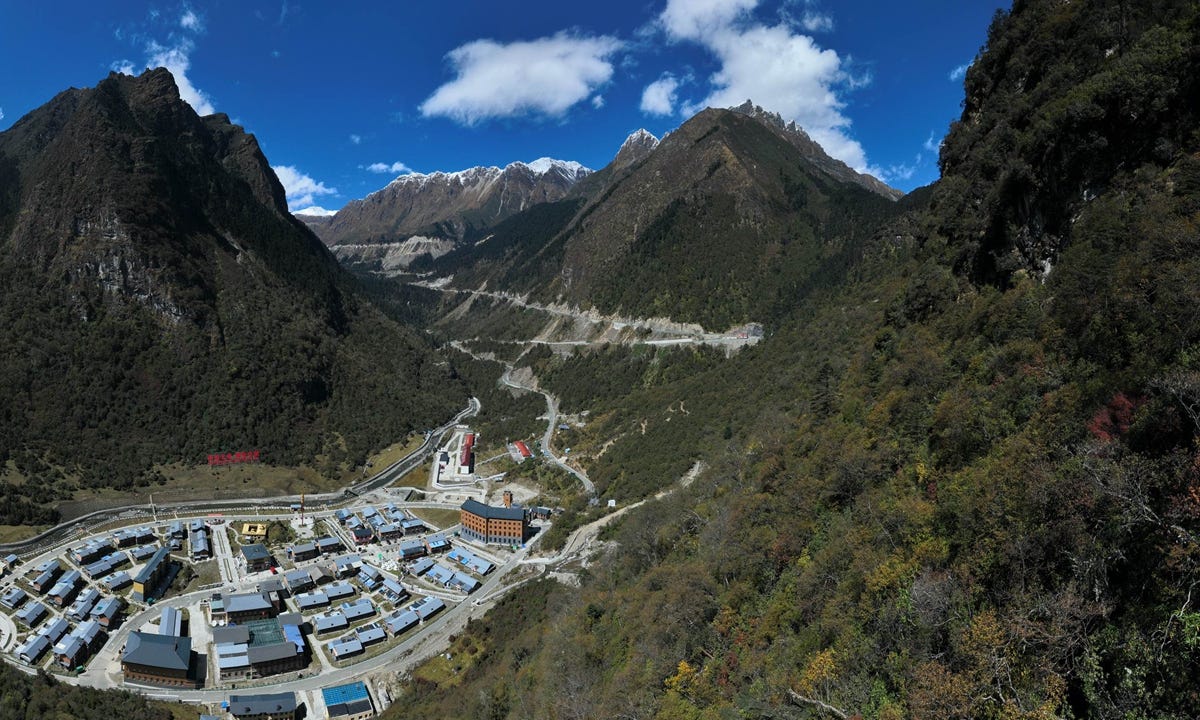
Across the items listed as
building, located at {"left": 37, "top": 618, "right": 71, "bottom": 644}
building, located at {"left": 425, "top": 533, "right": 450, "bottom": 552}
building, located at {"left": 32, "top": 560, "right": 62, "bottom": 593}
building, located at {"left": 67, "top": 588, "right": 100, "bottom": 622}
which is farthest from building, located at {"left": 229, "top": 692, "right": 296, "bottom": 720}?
building, located at {"left": 32, "top": 560, "right": 62, "bottom": 593}

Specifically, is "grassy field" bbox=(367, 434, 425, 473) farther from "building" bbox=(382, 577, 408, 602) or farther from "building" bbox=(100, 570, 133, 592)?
"building" bbox=(100, 570, 133, 592)

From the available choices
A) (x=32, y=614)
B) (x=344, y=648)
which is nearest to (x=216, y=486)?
(x=32, y=614)

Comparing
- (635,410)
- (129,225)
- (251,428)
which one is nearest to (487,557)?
(635,410)

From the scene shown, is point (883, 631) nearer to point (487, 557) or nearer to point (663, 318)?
point (487, 557)

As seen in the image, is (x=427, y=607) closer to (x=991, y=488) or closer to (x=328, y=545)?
(x=328, y=545)

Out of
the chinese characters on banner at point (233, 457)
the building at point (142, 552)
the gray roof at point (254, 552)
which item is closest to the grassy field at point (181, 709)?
the gray roof at point (254, 552)
